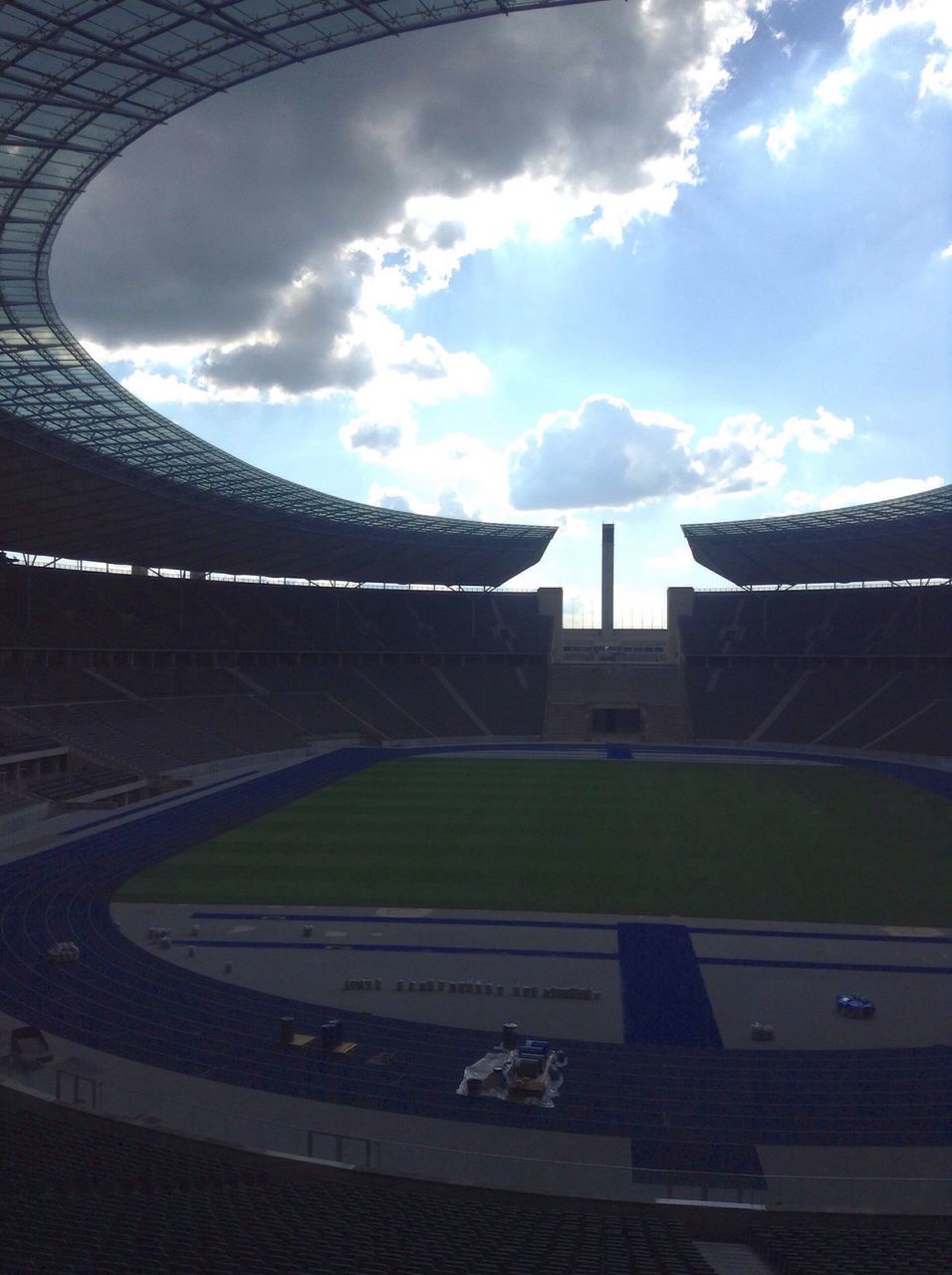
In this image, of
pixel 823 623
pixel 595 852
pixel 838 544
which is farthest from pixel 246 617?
pixel 595 852

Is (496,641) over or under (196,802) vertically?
over

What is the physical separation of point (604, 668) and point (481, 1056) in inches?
2162

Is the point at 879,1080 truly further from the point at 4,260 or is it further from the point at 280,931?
the point at 4,260

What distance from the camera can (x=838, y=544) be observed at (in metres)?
57.2

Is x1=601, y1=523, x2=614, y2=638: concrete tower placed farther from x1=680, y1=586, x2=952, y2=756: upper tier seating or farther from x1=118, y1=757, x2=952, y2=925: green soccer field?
x1=118, y1=757, x2=952, y2=925: green soccer field

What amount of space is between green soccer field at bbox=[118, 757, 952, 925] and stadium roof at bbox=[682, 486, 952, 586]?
15636 millimetres

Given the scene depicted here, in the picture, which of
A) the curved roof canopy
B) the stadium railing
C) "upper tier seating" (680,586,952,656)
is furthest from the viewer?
"upper tier seating" (680,586,952,656)

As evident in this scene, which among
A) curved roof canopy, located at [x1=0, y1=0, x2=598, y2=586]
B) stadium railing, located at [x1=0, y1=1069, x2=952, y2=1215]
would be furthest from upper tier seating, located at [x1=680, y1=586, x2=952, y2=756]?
stadium railing, located at [x1=0, y1=1069, x2=952, y2=1215]

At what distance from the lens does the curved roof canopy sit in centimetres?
1662

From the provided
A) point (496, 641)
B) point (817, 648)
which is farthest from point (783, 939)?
point (496, 641)

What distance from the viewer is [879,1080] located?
1309cm

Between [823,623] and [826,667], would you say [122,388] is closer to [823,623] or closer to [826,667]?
[826,667]

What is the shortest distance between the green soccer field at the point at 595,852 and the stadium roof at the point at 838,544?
1564 cm

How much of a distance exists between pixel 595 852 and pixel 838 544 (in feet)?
121
